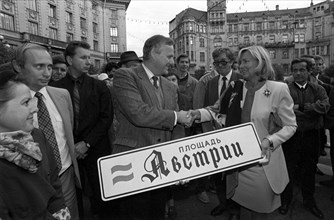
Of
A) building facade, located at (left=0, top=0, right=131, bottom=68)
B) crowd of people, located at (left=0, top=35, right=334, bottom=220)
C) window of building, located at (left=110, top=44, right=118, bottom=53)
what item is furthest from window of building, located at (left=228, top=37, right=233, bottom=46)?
crowd of people, located at (left=0, top=35, right=334, bottom=220)

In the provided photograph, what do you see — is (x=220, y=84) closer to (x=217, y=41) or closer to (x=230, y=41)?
(x=217, y=41)

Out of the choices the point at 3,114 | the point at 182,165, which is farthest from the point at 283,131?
the point at 3,114

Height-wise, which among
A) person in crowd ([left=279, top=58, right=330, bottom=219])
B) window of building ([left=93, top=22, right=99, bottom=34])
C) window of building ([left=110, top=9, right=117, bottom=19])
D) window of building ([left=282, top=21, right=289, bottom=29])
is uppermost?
window of building ([left=282, top=21, right=289, bottom=29])

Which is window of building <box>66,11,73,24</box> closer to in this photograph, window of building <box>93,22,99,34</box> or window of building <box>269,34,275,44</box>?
window of building <box>93,22,99,34</box>

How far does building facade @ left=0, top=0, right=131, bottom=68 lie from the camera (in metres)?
29.1

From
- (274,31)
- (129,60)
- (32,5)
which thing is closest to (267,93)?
(129,60)

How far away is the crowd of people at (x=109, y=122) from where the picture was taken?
1.36 m

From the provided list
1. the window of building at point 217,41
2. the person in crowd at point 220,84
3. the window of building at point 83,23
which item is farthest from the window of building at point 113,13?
the person in crowd at point 220,84

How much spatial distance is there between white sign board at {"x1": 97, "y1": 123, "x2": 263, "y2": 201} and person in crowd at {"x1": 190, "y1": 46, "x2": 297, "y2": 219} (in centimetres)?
40

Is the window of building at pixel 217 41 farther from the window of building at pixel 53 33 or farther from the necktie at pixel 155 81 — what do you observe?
the necktie at pixel 155 81

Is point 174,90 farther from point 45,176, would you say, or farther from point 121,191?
point 45,176

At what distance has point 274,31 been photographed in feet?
229

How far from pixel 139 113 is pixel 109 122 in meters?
1.03

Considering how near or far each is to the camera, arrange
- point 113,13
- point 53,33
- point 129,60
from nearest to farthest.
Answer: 1. point 129,60
2. point 53,33
3. point 113,13
